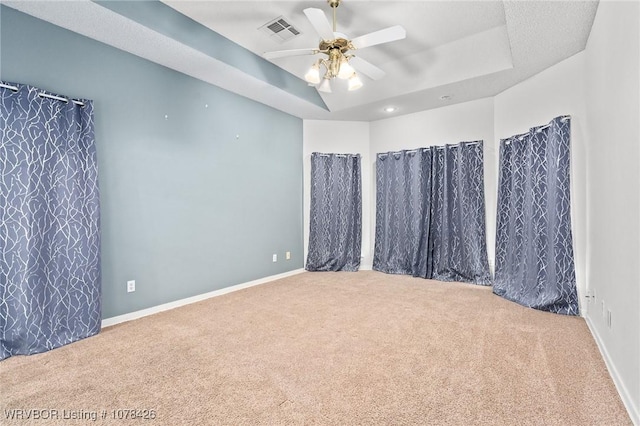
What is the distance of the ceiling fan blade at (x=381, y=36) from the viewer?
2.41 meters

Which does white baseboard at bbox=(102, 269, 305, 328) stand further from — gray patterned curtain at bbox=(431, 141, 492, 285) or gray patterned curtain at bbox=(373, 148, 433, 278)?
gray patterned curtain at bbox=(431, 141, 492, 285)

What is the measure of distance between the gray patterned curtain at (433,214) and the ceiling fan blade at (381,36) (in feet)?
7.90

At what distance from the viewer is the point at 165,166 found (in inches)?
130

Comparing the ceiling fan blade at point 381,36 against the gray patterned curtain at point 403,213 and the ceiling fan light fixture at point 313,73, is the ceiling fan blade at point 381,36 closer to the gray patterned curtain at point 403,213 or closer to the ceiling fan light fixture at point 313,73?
the ceiling fan light fixture at point 313,73

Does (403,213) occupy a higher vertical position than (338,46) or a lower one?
lower

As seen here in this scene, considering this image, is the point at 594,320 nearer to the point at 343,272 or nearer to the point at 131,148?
the point at 343,272

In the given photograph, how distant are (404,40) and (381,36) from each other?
118cm

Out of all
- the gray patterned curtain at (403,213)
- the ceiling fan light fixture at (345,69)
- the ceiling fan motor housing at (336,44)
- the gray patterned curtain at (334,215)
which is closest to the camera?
the ceiling fan motor housing at (336,44)

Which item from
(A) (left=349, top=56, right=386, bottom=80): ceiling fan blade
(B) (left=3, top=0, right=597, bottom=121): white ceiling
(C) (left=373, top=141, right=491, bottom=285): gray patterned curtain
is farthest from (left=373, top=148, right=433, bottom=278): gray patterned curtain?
(A) (left=349, top=56, right=386, bottom=80): ceiling fan blade

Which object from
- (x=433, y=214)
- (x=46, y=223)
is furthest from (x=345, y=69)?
(x=433, y=214)

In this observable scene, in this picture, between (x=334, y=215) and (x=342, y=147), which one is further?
(x=342, y=147)

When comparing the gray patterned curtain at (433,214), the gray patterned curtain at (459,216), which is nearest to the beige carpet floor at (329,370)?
the gray patterned curtain at (459,216)

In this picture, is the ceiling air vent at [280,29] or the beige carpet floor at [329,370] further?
the ceiling air vent at [280,29]

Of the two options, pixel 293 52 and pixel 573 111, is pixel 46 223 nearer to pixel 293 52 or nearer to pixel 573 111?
pixel 293 52
